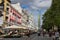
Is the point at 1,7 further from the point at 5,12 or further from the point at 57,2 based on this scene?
the point at 57,2

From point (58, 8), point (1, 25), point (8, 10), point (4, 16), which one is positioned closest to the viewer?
point (58, 8)

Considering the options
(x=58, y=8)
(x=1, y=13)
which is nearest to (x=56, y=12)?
(x=58, y=8)

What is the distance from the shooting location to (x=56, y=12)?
150 feet

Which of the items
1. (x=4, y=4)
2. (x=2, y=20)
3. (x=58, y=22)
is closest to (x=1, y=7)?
(x=4, y=4)

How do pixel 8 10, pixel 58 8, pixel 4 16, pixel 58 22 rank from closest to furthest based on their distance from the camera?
pixel 58 8 → pixel 58 22 → pixel 4 16 → pixel 8 10

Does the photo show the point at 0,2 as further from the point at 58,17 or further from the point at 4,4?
the point at 58,17

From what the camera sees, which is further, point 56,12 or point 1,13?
point 1,13

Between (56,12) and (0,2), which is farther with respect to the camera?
(0,2)

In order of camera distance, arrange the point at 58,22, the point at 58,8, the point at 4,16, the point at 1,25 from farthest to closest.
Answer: the point at 4,16 < the point at 1,25 < the point at 58,22 < the point at 58,8

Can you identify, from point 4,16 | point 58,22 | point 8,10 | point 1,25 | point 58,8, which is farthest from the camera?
point 8,10

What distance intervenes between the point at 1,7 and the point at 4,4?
1.75 m

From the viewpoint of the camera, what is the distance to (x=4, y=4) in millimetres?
83312

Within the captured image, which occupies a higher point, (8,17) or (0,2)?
(0,2)

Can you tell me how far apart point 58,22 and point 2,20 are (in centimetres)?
3276
